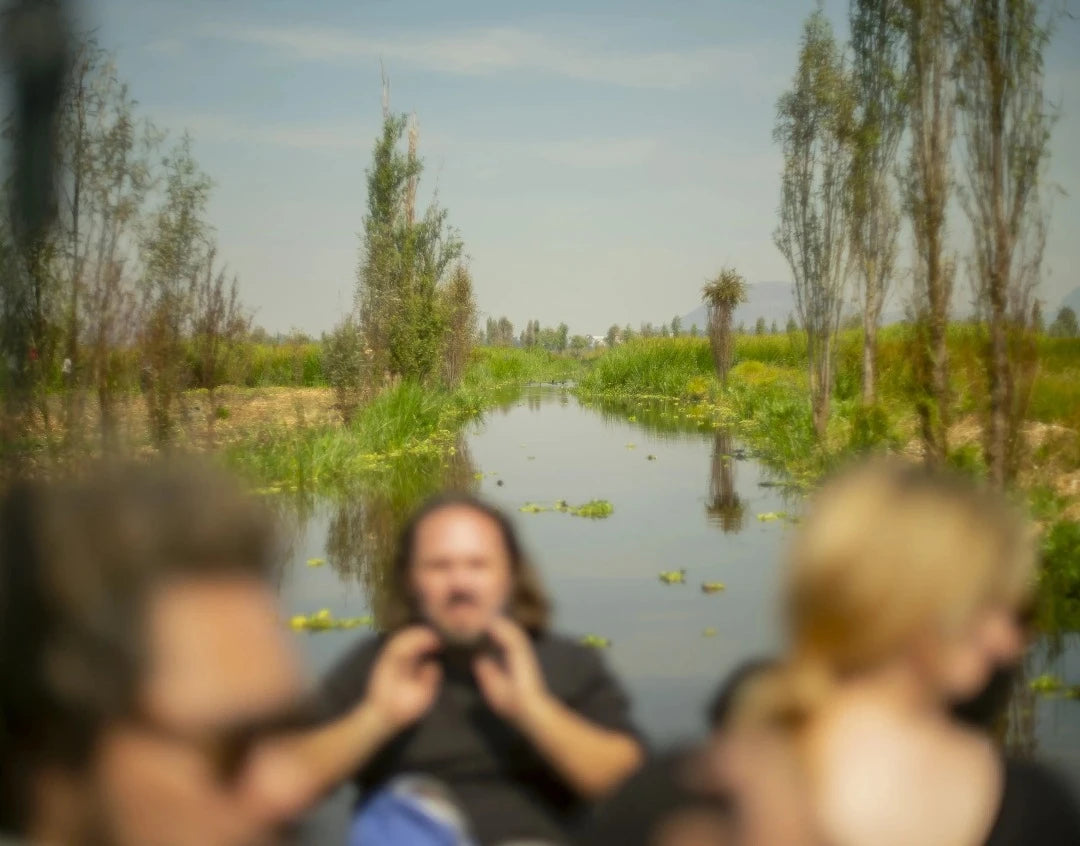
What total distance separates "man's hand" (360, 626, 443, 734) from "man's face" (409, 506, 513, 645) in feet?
0.23

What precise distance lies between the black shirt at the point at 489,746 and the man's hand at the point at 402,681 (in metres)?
0.09

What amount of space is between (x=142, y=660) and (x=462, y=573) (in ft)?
4.13

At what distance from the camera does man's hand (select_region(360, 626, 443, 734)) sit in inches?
92.8

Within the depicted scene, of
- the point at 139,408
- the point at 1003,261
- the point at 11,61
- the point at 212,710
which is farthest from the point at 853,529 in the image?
the point at 139,408

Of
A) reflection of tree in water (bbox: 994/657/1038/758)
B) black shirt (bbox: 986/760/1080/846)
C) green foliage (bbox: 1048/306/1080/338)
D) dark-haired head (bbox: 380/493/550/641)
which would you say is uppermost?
green foliage (bbox: 1048/306/1080/338)

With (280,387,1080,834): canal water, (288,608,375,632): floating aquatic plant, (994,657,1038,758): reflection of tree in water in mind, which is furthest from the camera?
(288,608,375,632): floating aquatic plant

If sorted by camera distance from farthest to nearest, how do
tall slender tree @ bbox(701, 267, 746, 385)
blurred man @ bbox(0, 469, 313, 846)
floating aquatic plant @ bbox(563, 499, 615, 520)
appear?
1. tall slender tree @ bbox(701, 267, 746, 385)
2. floating aquatic plant @ bbox(563, 499, 615, 520)
3. blurred man @ bbox(0, 469, 313, 846)

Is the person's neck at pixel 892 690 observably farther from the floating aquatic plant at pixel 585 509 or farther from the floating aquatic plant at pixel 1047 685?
the floating aquatic plant at pixel 585 509

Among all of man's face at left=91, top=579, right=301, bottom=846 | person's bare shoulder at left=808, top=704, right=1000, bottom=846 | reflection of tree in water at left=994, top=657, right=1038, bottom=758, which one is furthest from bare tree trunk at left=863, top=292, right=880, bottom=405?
man's face at left=91, top=579, right=301, bottom=846

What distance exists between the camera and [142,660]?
1266 mm

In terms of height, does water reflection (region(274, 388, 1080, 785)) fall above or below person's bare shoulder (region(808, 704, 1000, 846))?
below

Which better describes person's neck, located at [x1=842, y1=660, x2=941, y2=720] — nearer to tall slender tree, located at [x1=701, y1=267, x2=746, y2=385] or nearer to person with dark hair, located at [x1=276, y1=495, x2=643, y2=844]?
person with dark hair, located at [x1=276, y1=495, x2=643, y2=844]

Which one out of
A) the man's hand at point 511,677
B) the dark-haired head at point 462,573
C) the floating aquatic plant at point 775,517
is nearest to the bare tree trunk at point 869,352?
the floating aquatic plant at point 775,517

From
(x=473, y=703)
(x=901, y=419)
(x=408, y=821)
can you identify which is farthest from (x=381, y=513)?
(x=408, y=821)
